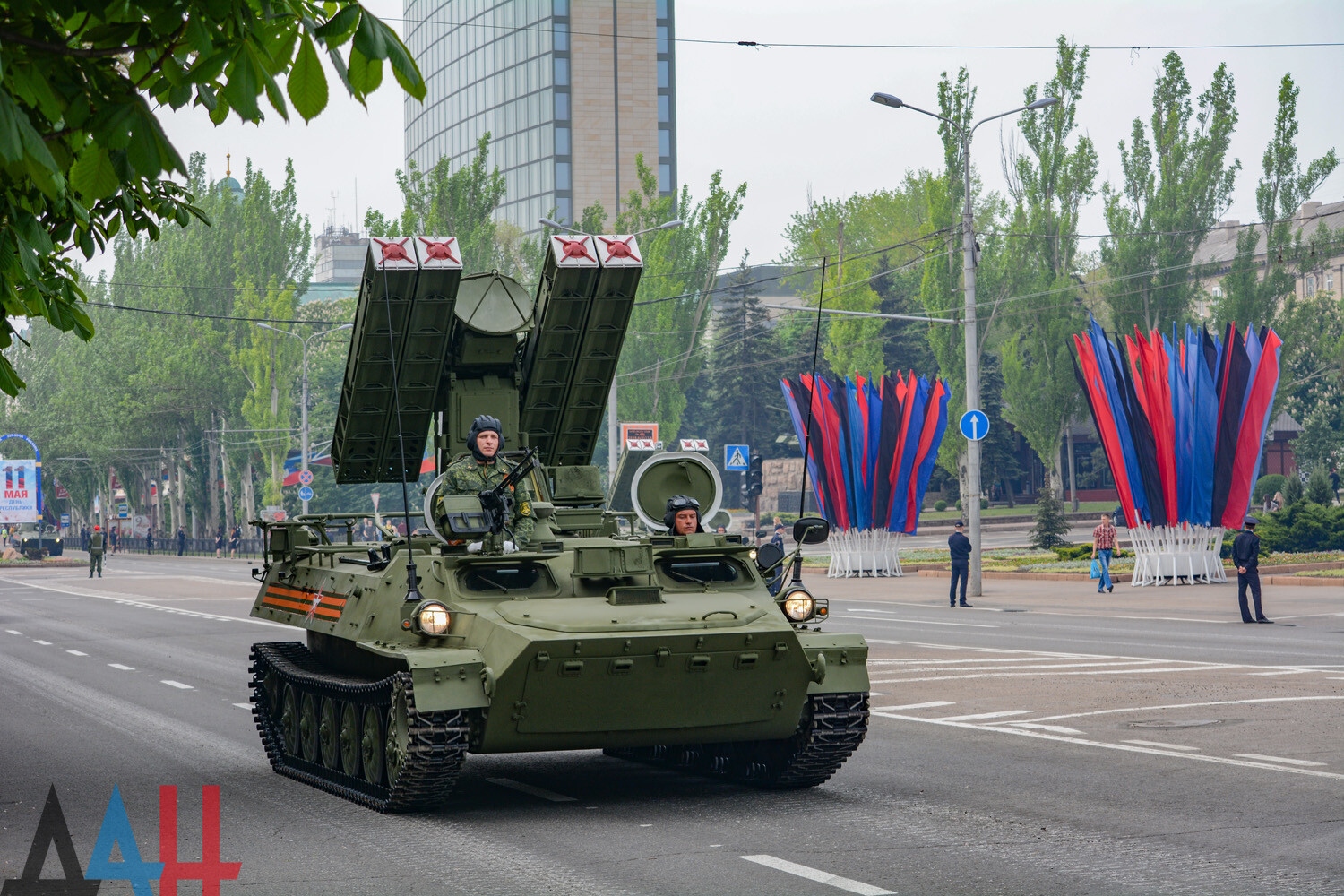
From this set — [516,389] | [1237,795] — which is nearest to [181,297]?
[516,389]

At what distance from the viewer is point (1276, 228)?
59281 mm

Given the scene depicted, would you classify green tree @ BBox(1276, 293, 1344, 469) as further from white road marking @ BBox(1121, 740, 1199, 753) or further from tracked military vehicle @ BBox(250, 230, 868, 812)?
tracked military vehicle @ BBox(250, 230, 868, 812)

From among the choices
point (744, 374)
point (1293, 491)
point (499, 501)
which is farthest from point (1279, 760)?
point (744, 374)

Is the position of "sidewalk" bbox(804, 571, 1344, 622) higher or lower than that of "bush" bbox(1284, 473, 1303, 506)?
lower

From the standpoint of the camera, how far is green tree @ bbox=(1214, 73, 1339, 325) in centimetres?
5812

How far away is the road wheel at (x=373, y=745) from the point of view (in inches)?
387

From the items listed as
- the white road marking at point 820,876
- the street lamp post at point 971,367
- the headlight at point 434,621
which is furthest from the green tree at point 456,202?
the white road marking at point 820,876

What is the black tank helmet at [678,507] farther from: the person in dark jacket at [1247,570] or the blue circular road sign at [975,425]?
the blue circular road sign at [975,425]

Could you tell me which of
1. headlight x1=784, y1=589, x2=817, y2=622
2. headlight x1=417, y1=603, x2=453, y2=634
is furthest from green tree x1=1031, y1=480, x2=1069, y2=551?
headlight x1=417, y1=603, x2=453, y2=634

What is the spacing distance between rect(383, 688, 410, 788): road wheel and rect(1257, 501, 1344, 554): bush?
34.1 meters

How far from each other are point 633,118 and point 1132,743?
99579mm

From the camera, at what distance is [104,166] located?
5832mm

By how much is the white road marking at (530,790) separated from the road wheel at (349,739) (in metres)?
0.99

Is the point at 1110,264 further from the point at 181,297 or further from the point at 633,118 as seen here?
the point at 633,118
